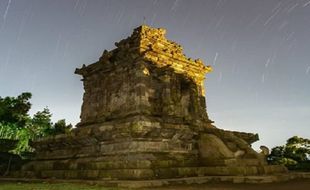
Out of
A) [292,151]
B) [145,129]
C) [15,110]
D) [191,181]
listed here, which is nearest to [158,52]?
[145,129]

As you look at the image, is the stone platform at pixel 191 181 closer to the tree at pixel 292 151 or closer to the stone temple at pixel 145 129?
the stone temple at pixel 145 129

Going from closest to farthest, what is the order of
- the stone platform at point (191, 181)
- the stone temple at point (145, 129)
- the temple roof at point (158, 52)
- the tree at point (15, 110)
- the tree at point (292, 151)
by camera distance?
the stone platform at point (191, 181), the stone temple at point (145, 129), the temple roof at point (158, 52), the tree at point (292, 151), the tree at point (15, 110)

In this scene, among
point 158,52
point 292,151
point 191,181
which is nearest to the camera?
point 191,181

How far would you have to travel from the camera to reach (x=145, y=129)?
13.9 meters

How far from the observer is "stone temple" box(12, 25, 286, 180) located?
13398mm

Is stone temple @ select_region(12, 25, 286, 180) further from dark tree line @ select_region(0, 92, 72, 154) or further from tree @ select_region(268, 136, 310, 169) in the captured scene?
dark tree line @ select_region(0, 92, 72, 154)

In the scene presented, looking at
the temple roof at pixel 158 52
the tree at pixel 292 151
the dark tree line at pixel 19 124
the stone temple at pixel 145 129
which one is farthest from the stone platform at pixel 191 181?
the dark tree line at pixel 19 124

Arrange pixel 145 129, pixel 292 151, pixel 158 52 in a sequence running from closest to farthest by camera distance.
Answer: pixel 145 129, pixel 158 52, pixel 292 151

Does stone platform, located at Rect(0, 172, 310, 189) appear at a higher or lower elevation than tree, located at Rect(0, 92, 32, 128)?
lower

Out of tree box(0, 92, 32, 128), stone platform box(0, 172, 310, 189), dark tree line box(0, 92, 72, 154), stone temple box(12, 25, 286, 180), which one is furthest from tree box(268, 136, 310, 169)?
tree box(0, 92, 32, 128)

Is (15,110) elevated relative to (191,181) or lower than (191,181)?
elevated

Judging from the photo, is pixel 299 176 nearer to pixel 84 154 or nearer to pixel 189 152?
pixel 189 152

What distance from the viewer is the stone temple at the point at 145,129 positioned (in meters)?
13.4

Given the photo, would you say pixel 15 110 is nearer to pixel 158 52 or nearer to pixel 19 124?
pixel 19 124
